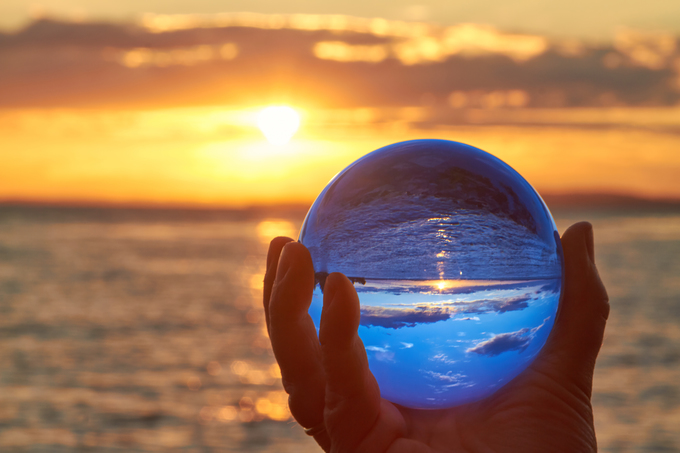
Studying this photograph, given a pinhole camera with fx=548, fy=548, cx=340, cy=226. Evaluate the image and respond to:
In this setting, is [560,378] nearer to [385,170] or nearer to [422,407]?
[422,407]

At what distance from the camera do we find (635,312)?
21.5 meters

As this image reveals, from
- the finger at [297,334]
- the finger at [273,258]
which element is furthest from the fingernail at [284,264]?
the finger at [273,258]

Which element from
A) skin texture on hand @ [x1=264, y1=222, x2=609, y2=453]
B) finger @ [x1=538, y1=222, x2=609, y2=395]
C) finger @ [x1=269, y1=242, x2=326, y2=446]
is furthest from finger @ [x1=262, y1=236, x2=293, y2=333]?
finger @ [x1=538, y1=222, x2=609, y2=395]

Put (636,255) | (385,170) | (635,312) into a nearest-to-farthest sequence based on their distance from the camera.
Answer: (385,170) < (635,312) < (636,255)

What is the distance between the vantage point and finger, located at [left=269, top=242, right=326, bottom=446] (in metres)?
2.08

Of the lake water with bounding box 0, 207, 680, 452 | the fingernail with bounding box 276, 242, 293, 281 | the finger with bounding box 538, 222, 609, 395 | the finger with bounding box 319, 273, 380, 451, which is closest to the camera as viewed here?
the finger with bounding box 319, 273, 380, 451

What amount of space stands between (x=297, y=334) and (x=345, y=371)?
279 mm

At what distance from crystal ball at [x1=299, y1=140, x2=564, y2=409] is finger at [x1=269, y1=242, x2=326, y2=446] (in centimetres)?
8

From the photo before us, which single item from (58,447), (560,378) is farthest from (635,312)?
(560,378)

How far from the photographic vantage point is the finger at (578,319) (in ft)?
7.64

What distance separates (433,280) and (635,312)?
22.8 metres

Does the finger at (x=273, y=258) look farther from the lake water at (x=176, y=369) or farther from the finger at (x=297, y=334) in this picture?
the lake water at (x=176, y=369)

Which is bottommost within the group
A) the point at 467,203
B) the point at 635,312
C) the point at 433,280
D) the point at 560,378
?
the point at 560,378

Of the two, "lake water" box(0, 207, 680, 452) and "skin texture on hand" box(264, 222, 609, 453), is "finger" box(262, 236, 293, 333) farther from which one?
"lake water" box(0, 207, 680, 452)
